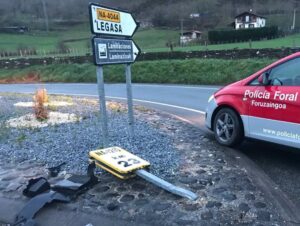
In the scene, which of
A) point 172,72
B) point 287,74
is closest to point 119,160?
point 287,74

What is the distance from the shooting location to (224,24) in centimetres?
9256

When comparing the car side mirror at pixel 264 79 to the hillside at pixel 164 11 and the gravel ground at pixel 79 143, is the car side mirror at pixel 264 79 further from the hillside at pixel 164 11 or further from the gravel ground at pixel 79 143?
the hillside at pixel 164 11

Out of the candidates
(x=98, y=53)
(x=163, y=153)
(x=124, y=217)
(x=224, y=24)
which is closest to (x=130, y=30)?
(x=98, y=53)

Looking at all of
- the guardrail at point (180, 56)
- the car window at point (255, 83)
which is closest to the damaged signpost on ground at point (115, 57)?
the car window at point (255, 83)

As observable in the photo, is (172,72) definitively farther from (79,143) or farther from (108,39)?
(108,39)

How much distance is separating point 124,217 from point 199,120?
5.86 metres

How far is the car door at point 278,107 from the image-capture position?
5.47 metres

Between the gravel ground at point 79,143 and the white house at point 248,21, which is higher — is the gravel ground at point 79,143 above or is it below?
below

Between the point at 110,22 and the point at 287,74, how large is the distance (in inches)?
110

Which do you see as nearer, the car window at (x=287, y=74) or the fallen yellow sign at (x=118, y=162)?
the fallen yellow sign at (x=118, y=162)

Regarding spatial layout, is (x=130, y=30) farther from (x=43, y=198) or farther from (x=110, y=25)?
(x=43, y=198)

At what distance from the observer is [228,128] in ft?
22.1

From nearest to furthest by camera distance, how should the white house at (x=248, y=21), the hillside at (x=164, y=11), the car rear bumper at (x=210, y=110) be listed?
the car rear bumper at (x=210, y=110) → the white house at (x=248, y=21) → the hillside at (x=164, y=11)

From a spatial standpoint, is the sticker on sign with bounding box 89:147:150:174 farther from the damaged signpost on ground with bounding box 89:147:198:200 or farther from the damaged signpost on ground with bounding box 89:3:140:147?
the damaged signpost on ground with bounding box 89:3:140:147
